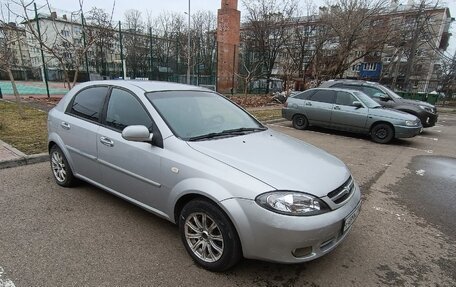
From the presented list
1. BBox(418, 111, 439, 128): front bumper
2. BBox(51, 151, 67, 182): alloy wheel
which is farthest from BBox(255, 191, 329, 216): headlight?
BBox(418, 111, 439, 128): front bumper

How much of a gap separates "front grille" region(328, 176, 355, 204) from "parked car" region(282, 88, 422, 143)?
6.54 metres

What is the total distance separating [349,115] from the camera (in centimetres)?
901

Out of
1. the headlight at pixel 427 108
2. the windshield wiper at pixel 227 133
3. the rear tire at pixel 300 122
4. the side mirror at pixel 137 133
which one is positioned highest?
the side mirror at pixel 137 133

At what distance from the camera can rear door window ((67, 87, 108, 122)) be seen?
3621 millimetres

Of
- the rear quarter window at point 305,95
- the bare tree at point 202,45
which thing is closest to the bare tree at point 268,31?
the bare tree at point 202,45

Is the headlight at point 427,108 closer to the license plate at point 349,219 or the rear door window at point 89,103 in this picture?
the license plate at point 349,219

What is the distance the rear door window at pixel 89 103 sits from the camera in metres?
3.62

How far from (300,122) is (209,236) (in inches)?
330

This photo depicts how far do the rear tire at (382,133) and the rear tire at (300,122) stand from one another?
2.20 m

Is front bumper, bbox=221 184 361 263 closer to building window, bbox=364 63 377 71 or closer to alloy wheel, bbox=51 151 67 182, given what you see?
alloy wheel, bbox=51 151 67 182

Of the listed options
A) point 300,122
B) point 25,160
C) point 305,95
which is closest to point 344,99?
point 305,95

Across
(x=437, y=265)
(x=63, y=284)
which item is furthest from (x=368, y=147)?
(x=63, y=284)

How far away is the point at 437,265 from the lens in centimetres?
293

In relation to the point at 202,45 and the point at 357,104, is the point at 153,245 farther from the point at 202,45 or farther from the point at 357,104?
the point at 202,45
